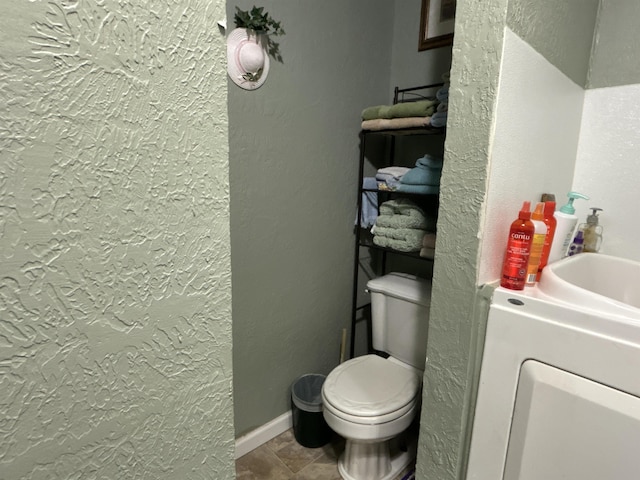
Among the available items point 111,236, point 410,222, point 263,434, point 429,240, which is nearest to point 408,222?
point 410,222

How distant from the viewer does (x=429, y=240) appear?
5.02 ft

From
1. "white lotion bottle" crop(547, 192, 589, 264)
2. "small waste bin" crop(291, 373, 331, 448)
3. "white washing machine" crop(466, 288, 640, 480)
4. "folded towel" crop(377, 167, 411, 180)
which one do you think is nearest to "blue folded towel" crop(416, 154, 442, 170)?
"folded towel" crop(377, 167, 411, 180)

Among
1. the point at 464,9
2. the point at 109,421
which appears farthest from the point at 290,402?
the point at 464,9

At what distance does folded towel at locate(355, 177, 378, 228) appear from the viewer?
1.82 meters

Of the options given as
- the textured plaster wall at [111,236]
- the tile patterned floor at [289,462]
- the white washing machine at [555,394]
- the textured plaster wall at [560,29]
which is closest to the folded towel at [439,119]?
the textured plaster wall at [560,29]

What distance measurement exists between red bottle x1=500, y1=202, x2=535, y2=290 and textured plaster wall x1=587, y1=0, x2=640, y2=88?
71 cm

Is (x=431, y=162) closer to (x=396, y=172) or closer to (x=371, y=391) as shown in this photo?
(x=396, y=172)

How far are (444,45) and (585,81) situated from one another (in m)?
0.60

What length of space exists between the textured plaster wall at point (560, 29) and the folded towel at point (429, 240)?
66cm

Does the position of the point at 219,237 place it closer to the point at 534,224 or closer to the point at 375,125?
the point at 534,224

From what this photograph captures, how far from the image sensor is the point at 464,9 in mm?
962

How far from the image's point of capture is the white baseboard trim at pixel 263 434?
1604 millimetres

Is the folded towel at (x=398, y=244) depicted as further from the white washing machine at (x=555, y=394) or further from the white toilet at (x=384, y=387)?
the white washing machine at (x=555, y=394)

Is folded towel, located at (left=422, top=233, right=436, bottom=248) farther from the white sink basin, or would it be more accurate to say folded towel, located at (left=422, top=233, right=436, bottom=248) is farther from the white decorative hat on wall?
the white decorative hat on wall
